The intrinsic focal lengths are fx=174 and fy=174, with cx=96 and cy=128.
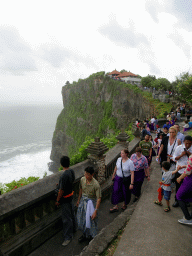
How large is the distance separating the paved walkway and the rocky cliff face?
25252 mm

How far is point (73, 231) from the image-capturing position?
4.31 meters

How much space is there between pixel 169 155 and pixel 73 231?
3.55m

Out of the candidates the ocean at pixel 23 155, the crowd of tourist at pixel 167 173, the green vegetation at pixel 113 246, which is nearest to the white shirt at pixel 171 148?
the crowd of tourist at pixel 167 173

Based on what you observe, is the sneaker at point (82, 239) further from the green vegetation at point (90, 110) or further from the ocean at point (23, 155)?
the ocean at point (23, 155)

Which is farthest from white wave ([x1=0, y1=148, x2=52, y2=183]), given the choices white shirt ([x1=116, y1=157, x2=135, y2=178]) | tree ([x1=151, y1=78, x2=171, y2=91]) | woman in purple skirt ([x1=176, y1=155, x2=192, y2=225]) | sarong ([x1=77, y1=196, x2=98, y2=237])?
woman in purple skirt ([x1=176, y1=155, x2=192, y2=225])

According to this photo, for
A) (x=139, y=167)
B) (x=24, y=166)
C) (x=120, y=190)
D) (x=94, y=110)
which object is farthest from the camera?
(x=24, y=166)

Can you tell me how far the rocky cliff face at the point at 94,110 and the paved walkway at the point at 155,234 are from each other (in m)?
25.3

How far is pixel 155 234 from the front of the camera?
3.50 metres

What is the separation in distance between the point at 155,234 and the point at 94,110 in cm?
Answer: 4836

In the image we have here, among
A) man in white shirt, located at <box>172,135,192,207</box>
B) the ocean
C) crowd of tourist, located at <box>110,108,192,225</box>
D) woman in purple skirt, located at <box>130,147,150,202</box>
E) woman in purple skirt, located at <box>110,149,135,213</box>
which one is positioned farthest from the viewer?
the ocean

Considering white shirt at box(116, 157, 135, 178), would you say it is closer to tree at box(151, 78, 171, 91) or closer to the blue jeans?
the blue jeans

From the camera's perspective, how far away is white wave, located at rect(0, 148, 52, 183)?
56531 millimetres

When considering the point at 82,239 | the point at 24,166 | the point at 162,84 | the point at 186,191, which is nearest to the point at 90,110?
the point at 162,84

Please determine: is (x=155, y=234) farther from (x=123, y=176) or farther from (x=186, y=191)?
(x=123, y=176)
